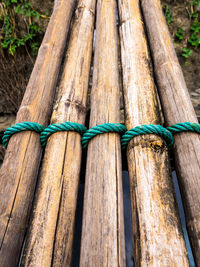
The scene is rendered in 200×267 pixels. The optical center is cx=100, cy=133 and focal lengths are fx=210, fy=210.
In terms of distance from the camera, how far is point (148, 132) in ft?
3.86

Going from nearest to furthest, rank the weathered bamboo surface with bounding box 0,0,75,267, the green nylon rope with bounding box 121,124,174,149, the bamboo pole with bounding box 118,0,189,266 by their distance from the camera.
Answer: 1. the bamboo pole with bounding box 118,0,189,266
2. the weathered bamboo surface with bounding box 0,0,75,267
3. the green nylon rope with bounding box 121,124,174,149

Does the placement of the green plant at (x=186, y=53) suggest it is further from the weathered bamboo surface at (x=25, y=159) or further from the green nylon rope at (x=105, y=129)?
the green nylon rope at (x=105, y=129)

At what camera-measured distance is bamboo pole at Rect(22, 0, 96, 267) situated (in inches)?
37.0

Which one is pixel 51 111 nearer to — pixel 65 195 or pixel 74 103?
pixel 74 103

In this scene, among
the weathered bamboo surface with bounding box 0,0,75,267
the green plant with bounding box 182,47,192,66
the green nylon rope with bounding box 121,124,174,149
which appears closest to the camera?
the weathered bamboo surface with bounding box 0,0,75,267

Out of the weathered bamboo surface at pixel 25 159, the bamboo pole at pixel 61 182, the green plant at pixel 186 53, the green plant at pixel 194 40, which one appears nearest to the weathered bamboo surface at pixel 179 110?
the bamboo pole at pixel 61 182

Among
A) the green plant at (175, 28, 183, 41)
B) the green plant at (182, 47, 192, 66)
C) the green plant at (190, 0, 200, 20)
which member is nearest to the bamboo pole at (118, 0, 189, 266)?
the green plant at (182, 47, 192, 66)

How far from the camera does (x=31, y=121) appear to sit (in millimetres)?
1358

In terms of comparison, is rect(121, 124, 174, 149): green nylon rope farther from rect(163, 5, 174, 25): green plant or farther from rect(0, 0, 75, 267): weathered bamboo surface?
rect(163, 5, 174, 25): green plant

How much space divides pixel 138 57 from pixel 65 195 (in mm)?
1167

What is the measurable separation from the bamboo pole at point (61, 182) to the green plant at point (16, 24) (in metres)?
1.97

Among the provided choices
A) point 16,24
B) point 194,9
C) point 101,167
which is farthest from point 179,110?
point 16,24

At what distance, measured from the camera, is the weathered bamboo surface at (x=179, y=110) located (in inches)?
41.3

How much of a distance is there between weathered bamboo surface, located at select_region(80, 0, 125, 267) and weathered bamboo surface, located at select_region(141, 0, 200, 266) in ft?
1.12
